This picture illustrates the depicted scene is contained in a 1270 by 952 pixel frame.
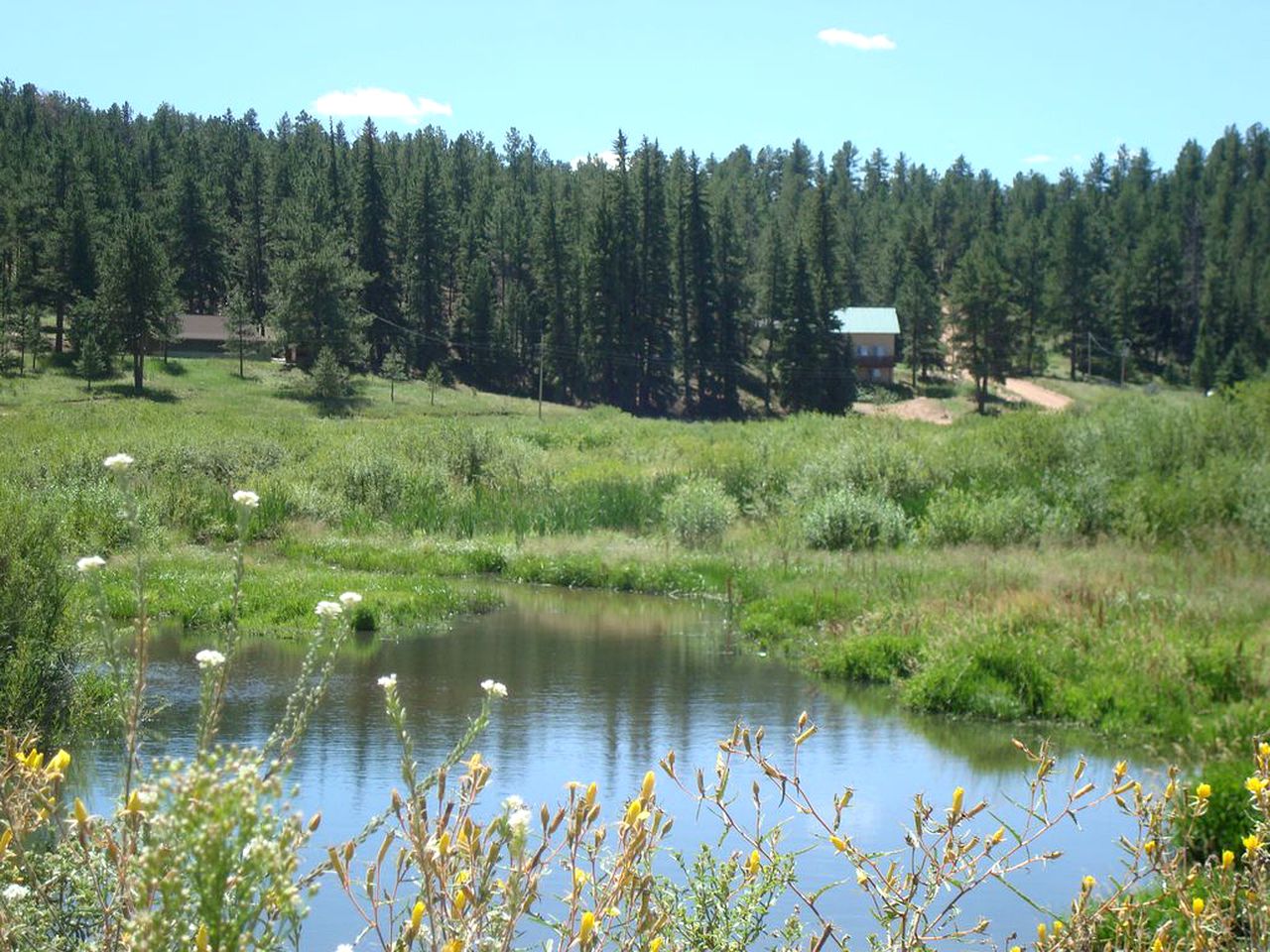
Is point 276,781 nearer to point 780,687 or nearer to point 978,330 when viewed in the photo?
point 780,687

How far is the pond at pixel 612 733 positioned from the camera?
38.6 ft

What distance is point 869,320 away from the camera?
94.7m

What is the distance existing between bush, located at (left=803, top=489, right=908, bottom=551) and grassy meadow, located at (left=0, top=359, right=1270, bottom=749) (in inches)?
2.3

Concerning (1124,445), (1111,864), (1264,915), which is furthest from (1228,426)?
(1264,915)

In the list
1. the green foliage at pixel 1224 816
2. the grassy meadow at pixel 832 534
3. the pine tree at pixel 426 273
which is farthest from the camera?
the pine tree at pixel 426 273

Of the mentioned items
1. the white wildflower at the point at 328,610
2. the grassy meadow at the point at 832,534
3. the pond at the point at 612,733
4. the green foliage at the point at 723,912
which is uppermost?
the white wildflower at the point at 328,610

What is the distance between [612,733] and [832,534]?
14.3m

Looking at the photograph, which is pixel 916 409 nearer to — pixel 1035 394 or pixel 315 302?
pixel 1035 394

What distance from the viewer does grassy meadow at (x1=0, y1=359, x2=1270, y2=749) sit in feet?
57.3

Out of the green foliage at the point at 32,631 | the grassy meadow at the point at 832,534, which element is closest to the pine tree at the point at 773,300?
the grassy meadow at the point at 832,534

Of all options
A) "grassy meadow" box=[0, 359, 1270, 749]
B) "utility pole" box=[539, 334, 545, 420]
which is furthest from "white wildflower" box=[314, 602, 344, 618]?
"utility pole" box=[539, 334, 545, 420]

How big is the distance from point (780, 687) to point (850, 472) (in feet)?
48.9

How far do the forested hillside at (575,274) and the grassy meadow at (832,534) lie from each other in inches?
1321

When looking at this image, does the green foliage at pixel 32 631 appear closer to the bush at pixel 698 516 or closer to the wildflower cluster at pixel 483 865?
the wildflower cluster at pixel 483 865
